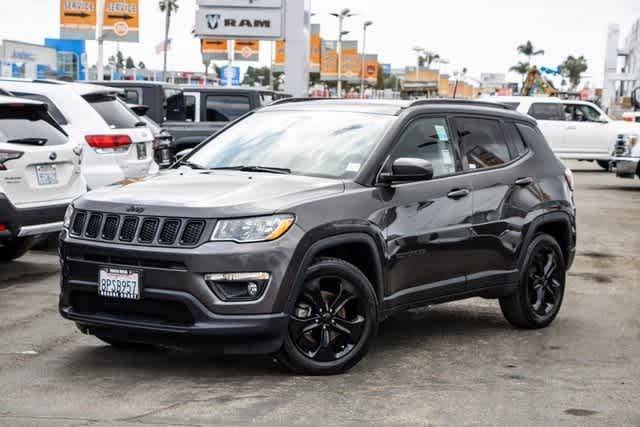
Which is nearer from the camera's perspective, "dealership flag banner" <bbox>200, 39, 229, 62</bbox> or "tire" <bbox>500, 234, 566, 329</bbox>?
"tire" <bbox>500, 234, 566, 329</bbox>

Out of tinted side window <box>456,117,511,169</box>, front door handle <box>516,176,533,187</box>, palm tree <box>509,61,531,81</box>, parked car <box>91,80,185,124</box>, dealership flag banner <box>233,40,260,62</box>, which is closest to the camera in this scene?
tinted side window <box>456,117,511,169</box>

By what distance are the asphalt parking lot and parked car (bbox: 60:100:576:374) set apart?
275 millimetres

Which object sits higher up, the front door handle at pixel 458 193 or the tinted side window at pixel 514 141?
the tinted side window at pixel 514 141

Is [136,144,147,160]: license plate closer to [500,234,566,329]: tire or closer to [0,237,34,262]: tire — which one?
[0,237,34,262]: tire

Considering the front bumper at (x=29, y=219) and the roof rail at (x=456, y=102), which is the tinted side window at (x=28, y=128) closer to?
the front bumper at (x=29, y=219)

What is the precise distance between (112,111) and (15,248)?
2216mm

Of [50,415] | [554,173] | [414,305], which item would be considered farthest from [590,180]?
[50,415]

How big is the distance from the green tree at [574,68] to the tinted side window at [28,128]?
176 meters

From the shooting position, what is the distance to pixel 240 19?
35.9 metres

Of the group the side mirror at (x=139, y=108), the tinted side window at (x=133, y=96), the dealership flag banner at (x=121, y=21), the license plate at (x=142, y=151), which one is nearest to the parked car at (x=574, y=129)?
the tinted side window at (x=133, y=96)

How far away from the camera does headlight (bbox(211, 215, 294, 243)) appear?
6277 mm

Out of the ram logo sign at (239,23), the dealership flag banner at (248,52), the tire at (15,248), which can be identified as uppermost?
the ram logo sign at (239,23)

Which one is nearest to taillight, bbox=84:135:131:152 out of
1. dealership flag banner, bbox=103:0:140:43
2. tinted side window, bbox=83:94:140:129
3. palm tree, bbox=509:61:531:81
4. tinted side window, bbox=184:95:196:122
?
tinted side window, bbox=83:94:140:129

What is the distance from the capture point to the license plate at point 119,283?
6.36 metres
